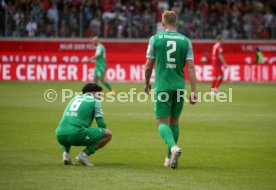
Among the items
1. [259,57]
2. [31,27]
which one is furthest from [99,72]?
[259,57]

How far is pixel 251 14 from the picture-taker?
1661 inches

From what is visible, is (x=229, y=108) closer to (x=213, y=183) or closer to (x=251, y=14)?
(x=213, y=183)

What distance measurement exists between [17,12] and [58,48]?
2.85 m

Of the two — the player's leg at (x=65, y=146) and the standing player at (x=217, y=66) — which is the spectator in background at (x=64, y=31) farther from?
the player's leg at (x=65, y=146)

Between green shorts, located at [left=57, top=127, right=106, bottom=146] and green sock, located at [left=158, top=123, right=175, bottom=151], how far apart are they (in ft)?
3.19

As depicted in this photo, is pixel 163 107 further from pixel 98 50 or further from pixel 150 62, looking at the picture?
pixel 98 50

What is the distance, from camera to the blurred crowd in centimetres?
3897

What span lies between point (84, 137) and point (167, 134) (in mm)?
1323

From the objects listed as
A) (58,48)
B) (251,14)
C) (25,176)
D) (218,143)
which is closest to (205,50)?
(251,14)

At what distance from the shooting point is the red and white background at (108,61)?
123 ft

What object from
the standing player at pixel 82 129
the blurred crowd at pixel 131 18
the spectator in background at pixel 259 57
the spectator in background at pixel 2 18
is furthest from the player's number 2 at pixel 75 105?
the spectator in background at pixel 259 57

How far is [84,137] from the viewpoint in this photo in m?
11.7

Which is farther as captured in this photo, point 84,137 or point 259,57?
point 259,57

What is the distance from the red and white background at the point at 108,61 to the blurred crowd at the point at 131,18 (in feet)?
2.33
